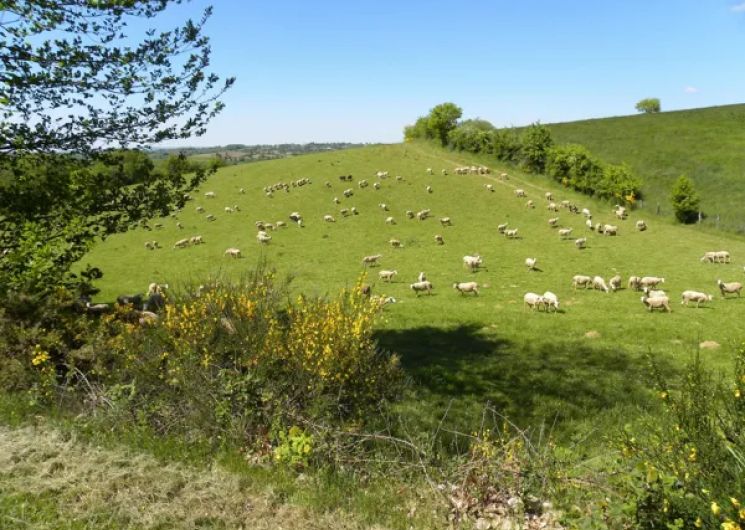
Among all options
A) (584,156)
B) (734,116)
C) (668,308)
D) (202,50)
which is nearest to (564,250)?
(668,308)

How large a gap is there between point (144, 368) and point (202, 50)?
6282mm

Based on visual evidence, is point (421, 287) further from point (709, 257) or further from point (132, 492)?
point (132, 492)

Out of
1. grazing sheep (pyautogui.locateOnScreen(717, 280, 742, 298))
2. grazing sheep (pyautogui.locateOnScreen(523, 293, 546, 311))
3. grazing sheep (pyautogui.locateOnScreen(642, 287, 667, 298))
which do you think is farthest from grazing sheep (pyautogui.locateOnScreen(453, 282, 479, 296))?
grazing sheep (pyautogui.locateOnScreen(717, 280, 742, 298))

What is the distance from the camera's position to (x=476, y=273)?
105 feet

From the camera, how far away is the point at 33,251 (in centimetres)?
971

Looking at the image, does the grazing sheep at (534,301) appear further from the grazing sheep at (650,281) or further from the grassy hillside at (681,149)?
the grassy hillside at (681,149)

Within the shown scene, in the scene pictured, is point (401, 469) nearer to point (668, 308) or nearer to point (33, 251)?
point (33, 251)

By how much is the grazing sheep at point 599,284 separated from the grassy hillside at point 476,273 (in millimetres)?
1042

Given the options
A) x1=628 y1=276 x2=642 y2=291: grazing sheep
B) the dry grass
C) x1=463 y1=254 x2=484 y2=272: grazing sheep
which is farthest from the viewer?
x1=463 y1=254 x2=484 y2=272: grazing sheep

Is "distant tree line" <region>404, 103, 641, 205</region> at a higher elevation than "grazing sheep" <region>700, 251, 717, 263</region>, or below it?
higher

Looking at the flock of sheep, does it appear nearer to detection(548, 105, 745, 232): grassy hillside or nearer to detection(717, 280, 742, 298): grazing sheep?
detection(717, 280, 742, 298): grazing sheep

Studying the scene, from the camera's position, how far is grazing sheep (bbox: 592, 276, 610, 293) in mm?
27647

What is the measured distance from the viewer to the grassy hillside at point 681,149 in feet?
217

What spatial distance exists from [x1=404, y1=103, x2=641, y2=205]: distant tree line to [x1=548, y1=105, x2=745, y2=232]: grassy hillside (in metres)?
9.36
